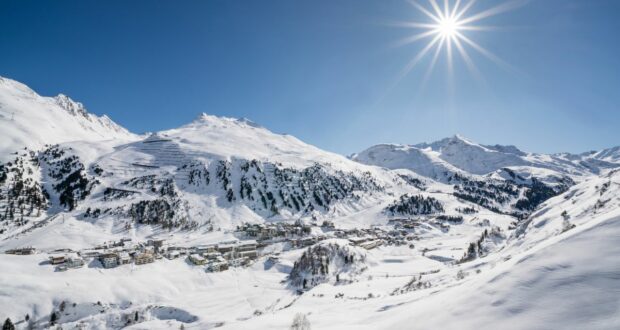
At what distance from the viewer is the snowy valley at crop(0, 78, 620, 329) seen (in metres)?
20.5

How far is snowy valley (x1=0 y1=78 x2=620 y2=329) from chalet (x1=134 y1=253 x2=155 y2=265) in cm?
30

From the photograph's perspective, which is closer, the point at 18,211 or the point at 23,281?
the point at 23,281

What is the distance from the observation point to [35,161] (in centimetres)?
15850

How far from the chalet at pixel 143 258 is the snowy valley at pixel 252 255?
11.7 inches

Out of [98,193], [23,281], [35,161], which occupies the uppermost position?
[35,161]

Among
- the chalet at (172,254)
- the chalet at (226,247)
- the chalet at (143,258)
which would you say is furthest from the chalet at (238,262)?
the chalet at (143,258)

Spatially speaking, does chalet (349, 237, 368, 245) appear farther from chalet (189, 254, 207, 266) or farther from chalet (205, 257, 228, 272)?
chalet (189, 254, 207, 266)

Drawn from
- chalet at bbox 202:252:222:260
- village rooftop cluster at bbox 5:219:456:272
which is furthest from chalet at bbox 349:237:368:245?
chalet at bbox 202:252:222:260

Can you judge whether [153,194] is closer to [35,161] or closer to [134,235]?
[134,235]

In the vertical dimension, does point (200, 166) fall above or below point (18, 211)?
above

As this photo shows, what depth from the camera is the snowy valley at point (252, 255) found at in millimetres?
20531

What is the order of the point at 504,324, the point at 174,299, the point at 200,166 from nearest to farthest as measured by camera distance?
1. the point at 504,324
2. the point at 174,299
3. the point at 200,166

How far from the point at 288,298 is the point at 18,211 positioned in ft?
368

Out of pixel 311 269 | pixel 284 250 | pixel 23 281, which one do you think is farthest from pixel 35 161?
pixel 311 269
